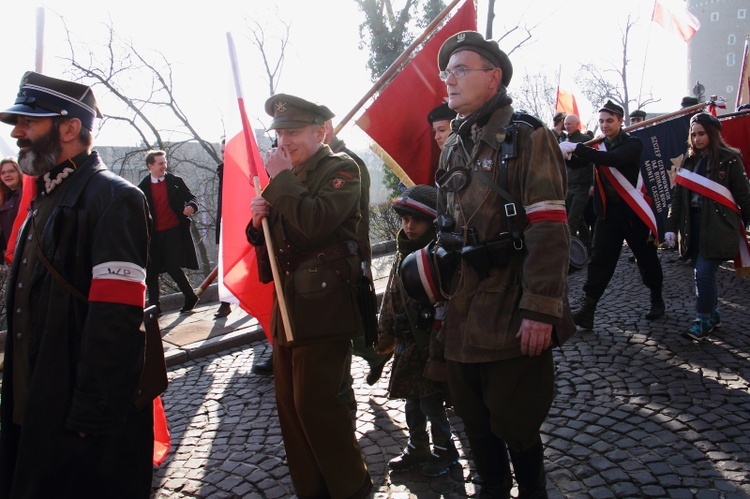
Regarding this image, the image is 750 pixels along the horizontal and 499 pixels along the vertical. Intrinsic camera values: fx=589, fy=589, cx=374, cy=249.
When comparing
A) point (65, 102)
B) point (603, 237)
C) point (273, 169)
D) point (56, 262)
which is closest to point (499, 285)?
point (273, 169)

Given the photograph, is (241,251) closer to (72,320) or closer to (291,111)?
(291,111)

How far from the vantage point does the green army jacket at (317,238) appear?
2562 millimetres

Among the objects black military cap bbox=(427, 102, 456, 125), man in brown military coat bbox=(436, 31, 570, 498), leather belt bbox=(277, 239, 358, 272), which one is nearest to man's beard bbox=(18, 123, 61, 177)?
leather belt bbox=(277, 239, 358, 272)

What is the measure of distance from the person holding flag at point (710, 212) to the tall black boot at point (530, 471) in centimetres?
319

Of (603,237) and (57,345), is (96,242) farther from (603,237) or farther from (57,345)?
(603,237)

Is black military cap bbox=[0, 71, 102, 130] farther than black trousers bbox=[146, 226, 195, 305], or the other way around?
black trousers bbox=[146, 226, 195, 305]

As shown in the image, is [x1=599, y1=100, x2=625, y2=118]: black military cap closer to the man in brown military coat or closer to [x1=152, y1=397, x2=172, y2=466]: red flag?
the man in brown military coat

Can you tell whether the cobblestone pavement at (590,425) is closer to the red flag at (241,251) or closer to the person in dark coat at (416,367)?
the person in dark coat at (416,367)

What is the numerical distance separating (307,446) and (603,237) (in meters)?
3.80

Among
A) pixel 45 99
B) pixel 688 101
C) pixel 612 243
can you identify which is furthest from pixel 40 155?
pixel 688 101

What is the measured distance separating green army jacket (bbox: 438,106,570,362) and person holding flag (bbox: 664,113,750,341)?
135 inches

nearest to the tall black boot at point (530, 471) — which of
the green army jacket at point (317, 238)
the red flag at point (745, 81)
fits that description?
the green army jacket at point (317, 238)

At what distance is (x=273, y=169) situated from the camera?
2.67 metres

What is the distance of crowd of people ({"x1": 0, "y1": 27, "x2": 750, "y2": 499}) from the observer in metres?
2.03
